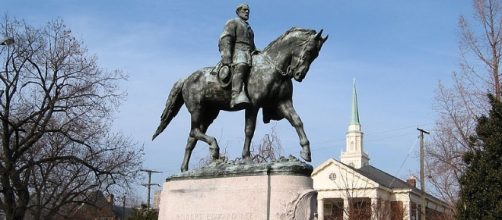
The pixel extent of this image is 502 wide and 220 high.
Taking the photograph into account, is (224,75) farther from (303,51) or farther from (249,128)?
(303,51)

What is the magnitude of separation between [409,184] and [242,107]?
54393mm

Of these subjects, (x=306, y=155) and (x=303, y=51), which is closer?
(x=306, y=155)

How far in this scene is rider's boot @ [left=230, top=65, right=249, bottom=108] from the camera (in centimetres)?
1025

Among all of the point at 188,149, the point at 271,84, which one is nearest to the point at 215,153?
the point at 188,149

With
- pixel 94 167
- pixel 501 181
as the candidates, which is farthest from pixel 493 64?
pixel 94 167

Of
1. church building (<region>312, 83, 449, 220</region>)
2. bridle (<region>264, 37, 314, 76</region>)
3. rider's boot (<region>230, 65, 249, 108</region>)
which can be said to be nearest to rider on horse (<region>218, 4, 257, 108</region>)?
rider's boot (<region>230, 65, 249, 108</region>)

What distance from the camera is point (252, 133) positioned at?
10719mm

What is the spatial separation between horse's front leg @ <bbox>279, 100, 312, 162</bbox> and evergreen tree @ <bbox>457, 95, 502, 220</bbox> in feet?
24.2

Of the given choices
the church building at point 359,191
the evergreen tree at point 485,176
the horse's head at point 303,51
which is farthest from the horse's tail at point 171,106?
the church building at point 359,191

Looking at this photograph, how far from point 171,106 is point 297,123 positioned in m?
2.79

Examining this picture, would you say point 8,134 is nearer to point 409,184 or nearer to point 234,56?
point 234,56

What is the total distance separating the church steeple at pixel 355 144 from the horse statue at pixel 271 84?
83.4 m

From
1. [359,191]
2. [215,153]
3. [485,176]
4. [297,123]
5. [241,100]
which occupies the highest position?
[359,191]

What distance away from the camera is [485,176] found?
1598 centimetres
